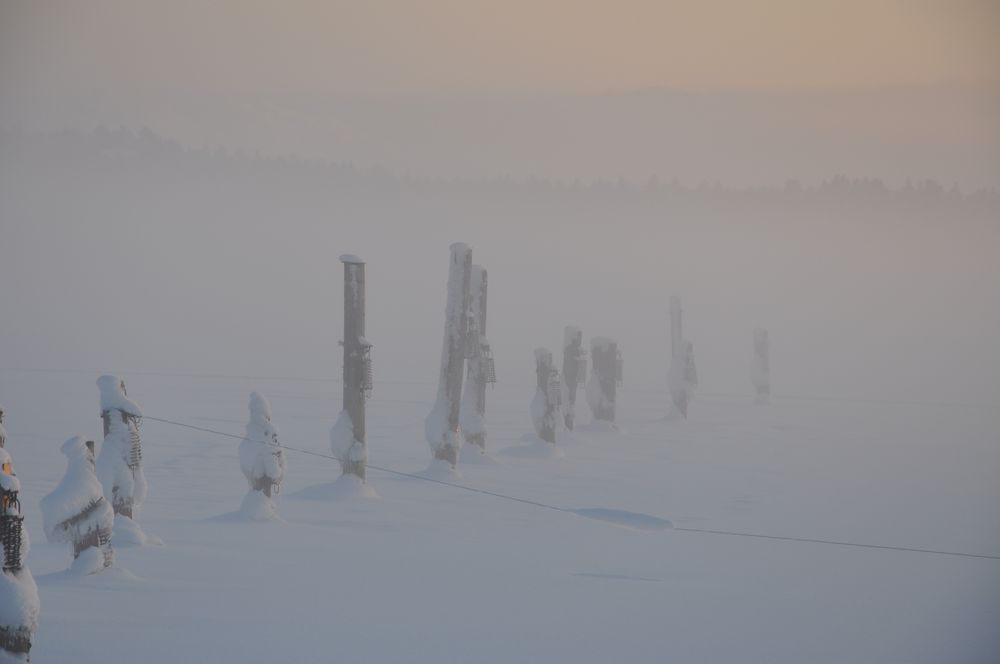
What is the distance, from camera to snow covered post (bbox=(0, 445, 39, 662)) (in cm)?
512

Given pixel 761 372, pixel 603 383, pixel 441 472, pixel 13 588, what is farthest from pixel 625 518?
pixel 761 372

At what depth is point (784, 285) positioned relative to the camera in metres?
47.7

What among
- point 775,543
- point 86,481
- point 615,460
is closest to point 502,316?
point 615,460

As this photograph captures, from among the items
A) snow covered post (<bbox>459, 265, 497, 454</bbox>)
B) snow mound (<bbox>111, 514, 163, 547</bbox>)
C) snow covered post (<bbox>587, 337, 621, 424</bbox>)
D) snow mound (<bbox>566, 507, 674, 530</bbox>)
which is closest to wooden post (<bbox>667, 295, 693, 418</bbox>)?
snow covered post (<bbox>587, 337, 621, 424</bbox>)

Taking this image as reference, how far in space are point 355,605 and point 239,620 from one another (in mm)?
770

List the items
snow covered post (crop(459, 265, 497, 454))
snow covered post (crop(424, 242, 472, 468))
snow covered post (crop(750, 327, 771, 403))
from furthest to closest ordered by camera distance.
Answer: snow covered post (crop(750, 327, 771, 403)) < snow covered post (crop(459, 265, 497, 454)) < snow covered post (crop(424, 242, 472, 468))

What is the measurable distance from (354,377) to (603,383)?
7.69 meters

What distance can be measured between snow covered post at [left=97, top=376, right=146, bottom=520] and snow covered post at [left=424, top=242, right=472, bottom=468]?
4371mm

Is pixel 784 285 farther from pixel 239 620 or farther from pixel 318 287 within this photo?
pixel 239 620

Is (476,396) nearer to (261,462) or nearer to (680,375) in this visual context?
(261,462)

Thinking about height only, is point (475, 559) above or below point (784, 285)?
below

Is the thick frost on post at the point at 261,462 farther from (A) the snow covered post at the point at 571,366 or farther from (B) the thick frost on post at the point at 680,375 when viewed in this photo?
(B) the thick frost on post at the point at 680,375

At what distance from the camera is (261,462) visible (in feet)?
29.1

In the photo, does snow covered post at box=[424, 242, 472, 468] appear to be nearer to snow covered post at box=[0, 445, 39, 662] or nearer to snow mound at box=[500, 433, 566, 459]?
snow mound at box=[500, 433, 566, 459]
